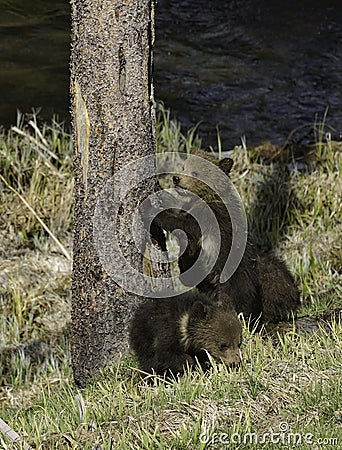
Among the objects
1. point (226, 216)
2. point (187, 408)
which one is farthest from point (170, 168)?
point (187, 408)

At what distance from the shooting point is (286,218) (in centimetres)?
812

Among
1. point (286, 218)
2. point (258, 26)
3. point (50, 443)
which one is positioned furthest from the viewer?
point (258, 26)

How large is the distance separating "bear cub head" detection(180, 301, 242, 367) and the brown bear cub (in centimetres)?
48

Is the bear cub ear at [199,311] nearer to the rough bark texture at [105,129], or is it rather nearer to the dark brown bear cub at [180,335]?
the dark brown bear cub at [180,335]

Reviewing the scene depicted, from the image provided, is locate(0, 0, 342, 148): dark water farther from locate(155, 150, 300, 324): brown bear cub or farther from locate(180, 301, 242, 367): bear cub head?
locate(180, 301, 242, 367): bear cub head

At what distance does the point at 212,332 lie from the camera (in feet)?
16.8

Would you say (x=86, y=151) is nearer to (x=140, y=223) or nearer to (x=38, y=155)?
(x=140, y=223)

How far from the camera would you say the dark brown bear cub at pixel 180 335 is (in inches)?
201

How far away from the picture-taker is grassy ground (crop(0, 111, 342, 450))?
13.8 ft

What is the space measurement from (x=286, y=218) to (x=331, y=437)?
4289mm

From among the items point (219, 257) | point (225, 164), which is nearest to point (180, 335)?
point (219, 257)
